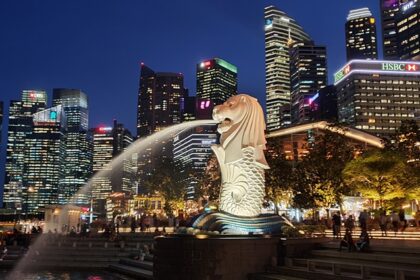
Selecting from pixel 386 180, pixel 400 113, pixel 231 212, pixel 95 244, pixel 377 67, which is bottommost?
pixel 95 244

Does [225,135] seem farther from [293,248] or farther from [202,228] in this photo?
[293,248]

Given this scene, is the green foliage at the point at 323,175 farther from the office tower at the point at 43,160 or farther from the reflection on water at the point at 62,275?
the office tower at the point at 43,160

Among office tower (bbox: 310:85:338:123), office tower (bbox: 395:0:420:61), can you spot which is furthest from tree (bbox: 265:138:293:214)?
office tower (bbox: 395:0:420:61)

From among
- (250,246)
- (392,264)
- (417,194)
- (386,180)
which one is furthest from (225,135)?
(417,194)

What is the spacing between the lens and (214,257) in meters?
14.9

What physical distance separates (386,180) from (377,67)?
10842cm

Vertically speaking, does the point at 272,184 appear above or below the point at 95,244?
above

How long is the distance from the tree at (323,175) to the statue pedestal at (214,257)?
84.4 ft

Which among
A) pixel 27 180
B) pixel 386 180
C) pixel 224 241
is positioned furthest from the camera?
pixel 27 180

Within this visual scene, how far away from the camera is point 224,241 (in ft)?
49.3

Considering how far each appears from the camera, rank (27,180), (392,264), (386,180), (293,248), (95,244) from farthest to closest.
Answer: (27,180), (386,180), (95,244), (293,248), (392,264)

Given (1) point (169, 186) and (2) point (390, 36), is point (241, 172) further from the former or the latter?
(2) point (390, 36)

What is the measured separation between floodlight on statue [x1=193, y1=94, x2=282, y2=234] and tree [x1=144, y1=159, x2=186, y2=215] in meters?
35.1

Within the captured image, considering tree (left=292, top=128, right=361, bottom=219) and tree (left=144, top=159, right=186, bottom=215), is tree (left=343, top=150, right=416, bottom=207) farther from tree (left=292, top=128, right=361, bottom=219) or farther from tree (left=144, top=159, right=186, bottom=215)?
tree (left=144, top=159, right=186, bottom=215)
